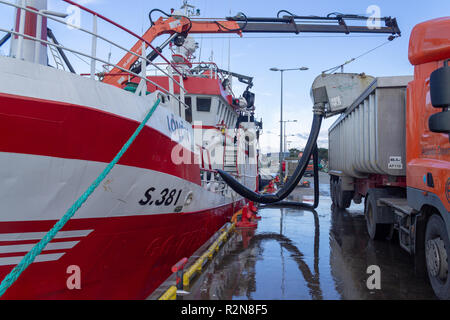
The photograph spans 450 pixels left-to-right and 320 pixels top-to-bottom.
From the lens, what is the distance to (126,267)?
3885 millimetres

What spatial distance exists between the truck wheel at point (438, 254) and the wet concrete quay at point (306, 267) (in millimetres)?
380

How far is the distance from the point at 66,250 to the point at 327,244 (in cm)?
531

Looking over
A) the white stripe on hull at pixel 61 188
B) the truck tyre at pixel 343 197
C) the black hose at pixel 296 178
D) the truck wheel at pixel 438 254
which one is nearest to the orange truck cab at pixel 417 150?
the truck wheel at pixel 438 254

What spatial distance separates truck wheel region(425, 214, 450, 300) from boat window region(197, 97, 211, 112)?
18.7 feet

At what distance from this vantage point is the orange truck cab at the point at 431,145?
3.13 meters

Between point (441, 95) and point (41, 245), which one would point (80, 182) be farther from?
point (441, 95)

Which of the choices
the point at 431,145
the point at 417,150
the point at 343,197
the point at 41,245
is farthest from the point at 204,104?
the point at 41,245

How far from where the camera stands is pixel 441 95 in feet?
9.82

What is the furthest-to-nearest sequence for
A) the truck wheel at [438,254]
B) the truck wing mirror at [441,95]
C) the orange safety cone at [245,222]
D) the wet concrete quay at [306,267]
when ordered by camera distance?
the orange safety cone at [245,222] < the wet concrete quay at [306,267] < the truck wheel at [438,254] < the truck wing mirror at [441,95]

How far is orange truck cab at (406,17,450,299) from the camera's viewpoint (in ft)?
10.3

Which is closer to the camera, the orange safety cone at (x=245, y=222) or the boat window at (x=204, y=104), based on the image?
the boat window at (x=204, y=104)

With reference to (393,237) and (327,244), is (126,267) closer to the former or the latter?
(327,244)

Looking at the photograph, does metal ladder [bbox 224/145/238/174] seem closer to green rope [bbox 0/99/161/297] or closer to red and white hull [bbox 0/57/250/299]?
red and white hull [bbox 0/57/250/299]

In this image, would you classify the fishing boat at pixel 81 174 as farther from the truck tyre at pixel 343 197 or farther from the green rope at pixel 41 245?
the truck tyre at pixel 343 197
